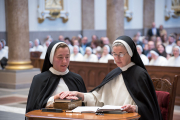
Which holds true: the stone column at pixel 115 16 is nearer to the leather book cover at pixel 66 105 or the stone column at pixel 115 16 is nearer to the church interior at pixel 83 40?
the church interior at pixel 83 40

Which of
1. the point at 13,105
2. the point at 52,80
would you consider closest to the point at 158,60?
the point at 13,105

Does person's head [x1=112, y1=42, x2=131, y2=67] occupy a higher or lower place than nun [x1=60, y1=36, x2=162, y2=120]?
higher

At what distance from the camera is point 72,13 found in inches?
738

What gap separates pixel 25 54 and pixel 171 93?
7222 millimetres

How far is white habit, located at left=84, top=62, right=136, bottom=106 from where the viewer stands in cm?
323

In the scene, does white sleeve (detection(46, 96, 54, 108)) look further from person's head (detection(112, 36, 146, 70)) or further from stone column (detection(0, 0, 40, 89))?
stone column (detection(0, 0, 40, 89))

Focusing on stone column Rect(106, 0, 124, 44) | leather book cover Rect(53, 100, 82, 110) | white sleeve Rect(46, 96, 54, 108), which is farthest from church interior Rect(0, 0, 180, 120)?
leather book cover Rect(53, 100, 82, 110)

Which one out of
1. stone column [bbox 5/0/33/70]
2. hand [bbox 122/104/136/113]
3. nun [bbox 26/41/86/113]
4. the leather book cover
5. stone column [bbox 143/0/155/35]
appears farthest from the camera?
stone column [bbox 143/0/155/35]

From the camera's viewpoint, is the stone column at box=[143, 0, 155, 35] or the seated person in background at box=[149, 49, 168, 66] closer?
the seated person in background at box=[149, 49, 168, 66]

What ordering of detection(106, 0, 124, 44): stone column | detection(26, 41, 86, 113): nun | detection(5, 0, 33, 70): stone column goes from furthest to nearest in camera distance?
detection(106, 0, 124, 44): stone column < detection(5, 0, 33, 70): stone column < detection(26, 41, 86, 113): nun

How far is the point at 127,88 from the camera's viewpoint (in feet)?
10.5

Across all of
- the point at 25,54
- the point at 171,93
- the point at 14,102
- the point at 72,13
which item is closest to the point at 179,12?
the point at 72,13

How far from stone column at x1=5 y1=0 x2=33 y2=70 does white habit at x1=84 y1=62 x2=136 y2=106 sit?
6940mm

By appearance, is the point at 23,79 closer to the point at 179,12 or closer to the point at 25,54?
the point at 25,54
